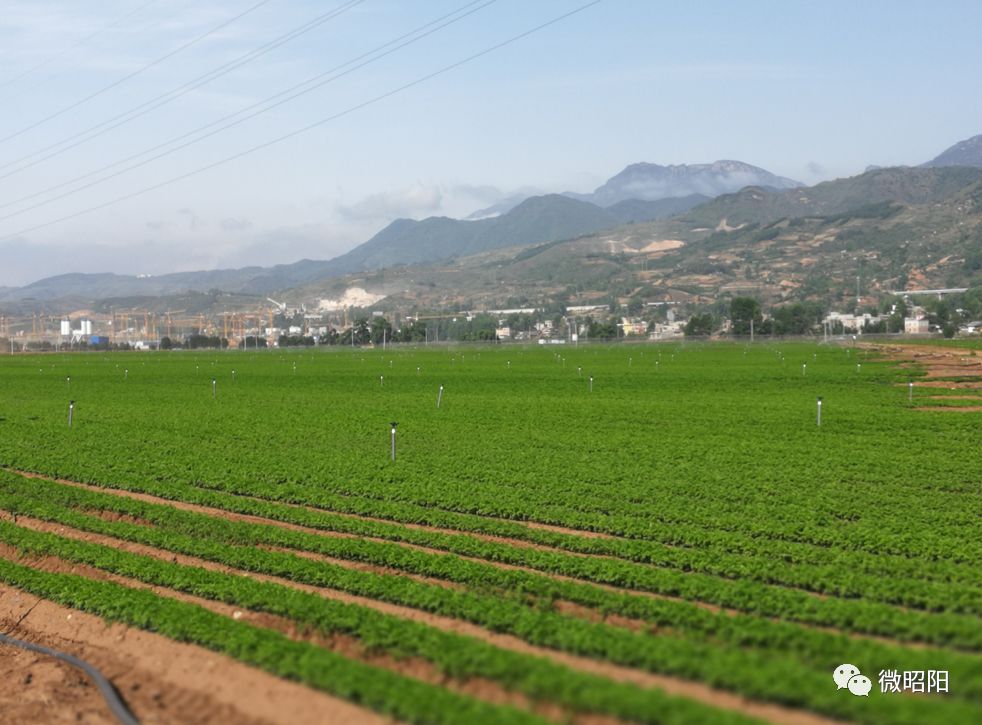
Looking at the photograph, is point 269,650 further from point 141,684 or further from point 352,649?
point 141,684

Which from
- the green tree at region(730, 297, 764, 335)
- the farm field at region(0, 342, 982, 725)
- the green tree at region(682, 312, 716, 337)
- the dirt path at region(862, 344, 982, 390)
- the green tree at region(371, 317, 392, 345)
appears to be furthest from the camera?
the green tree at region(371, 317, 392, 345)

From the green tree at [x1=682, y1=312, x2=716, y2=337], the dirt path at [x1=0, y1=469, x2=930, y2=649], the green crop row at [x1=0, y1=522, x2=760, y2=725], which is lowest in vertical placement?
the green tree at [x1=682, y1=312, x2=716, y2=337]

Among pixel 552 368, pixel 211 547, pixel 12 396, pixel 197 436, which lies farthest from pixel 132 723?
pixel 552 368

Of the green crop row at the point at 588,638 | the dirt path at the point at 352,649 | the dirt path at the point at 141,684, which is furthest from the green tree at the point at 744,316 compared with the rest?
the dirt path at the point at 141,684

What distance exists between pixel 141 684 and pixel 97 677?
0.57 metres

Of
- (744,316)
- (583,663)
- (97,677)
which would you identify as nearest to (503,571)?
(583,663)

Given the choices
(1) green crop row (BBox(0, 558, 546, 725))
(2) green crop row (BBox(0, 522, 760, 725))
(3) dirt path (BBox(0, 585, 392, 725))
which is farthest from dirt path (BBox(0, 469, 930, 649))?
(3) dirt path (BBox(0, 585, 392, 725))

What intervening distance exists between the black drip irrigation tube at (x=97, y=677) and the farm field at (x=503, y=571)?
0.69 feet

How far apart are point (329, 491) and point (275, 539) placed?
162 inches

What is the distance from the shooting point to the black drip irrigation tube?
9633 mm

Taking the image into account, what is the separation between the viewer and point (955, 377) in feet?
167

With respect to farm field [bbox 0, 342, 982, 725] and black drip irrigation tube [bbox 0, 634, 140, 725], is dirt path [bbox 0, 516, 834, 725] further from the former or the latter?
black drip irrigation tube [bbox 0, 634, 140, 725]

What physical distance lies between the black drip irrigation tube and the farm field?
8.3 inches

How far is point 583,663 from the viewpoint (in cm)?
969
